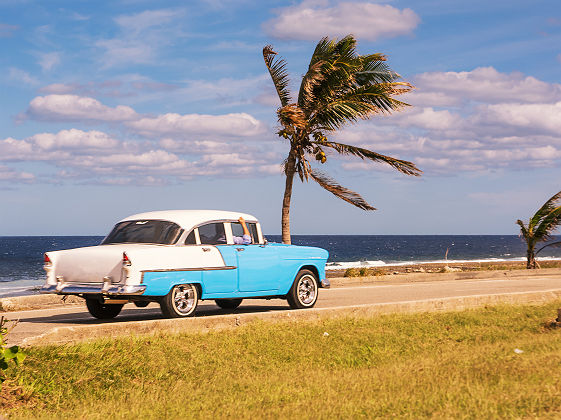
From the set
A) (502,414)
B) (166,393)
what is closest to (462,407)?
(502,414)

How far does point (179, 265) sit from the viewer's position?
11523 mm

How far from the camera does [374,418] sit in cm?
680


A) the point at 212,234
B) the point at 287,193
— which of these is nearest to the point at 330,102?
the point at 287,193

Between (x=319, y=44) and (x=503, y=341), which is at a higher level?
(x=319, y=44)

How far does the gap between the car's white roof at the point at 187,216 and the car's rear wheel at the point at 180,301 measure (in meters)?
1.07

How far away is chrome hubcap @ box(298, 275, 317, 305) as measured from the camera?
13.9 metres

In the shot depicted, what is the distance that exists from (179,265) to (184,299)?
2.24 ft

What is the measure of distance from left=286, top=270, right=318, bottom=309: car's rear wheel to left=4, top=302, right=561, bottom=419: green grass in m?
1.55

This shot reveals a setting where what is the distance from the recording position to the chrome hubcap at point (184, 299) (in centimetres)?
1172

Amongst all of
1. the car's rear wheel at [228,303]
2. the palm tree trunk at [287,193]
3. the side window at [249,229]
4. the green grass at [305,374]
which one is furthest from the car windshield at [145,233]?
the palm tree trunk at [287,193]

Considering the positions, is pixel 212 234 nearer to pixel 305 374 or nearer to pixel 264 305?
pixel 264 305

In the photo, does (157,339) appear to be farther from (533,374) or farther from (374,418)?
(533,374)

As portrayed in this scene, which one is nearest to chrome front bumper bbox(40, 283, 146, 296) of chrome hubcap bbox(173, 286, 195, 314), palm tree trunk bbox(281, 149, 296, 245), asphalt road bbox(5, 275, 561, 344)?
asphalt road bbox(5, 275, 561, 344)

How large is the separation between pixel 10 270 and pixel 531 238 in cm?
5593
